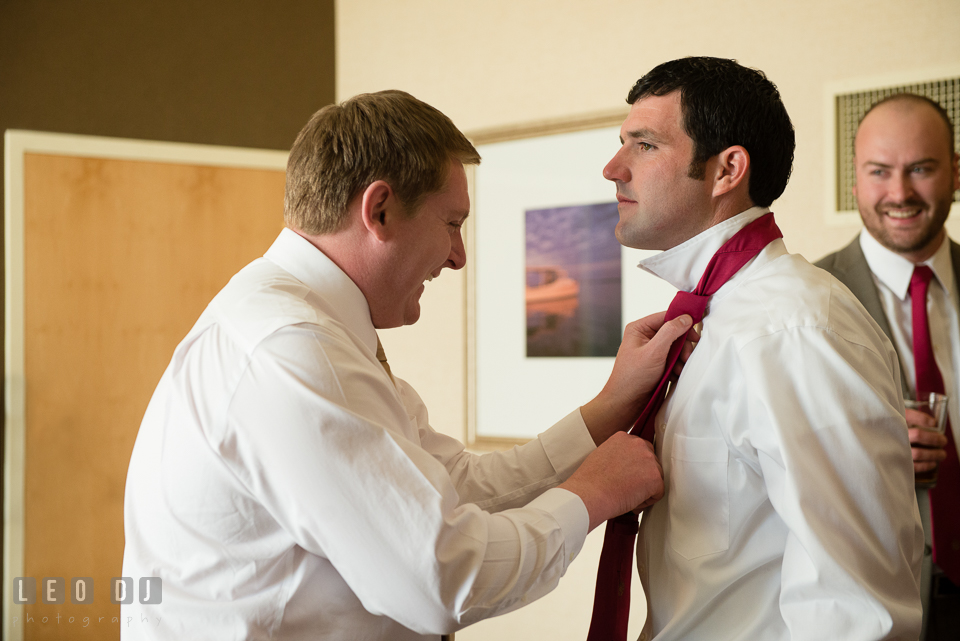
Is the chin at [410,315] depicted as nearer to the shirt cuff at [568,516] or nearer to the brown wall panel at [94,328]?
the shirt cuff at [568,516]

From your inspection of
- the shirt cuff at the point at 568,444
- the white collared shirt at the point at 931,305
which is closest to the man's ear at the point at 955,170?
the white collared shirt at the point at 931,305

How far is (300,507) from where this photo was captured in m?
0.95

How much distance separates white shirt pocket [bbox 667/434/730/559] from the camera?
118cm

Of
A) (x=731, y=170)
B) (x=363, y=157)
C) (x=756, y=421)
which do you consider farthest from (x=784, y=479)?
(x=363, y=157)

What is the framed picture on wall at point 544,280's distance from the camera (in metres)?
2.85

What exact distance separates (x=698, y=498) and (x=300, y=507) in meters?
0.63

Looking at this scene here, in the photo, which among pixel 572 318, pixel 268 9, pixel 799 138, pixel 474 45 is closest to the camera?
pixel 799 138

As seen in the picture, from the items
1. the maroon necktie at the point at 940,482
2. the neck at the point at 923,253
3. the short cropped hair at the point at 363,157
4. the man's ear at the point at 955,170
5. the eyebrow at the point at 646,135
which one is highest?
the man's ear at the point at 955,170

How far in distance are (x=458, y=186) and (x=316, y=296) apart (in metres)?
0.31

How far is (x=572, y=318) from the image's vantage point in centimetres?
295

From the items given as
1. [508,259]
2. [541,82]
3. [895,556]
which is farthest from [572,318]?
[895,556]

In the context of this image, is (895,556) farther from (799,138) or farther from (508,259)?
(508,259)

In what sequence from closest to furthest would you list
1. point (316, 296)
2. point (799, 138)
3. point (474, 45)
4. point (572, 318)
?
point (316, 296), point (799, 138), point (572, 318), point (474, 45)

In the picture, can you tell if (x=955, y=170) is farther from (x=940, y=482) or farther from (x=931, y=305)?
(x=940, y=482)
